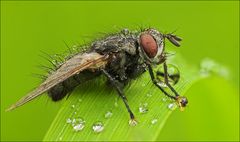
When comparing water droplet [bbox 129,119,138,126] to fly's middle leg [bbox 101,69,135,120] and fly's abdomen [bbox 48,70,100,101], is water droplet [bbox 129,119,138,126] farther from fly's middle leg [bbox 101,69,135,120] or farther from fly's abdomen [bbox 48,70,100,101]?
fly's abdomen [bbox 48,70,100,101]

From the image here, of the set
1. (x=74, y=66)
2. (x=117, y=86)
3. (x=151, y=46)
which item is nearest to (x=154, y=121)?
(x=117, y=86)

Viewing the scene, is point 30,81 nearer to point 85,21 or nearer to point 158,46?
point 85,21

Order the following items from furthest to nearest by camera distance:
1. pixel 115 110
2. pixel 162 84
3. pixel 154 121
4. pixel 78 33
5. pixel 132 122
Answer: pixel 78 33 < pixel 162 84 < pixel 115 110 < pixel 132 122 < pixel 154 121

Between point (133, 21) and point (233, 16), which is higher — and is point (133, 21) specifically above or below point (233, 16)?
Answer: above

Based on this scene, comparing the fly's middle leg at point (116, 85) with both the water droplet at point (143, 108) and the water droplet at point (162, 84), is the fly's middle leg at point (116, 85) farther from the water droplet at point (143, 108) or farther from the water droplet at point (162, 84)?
the water droplet at point (162, 84)

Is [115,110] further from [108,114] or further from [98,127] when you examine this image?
[98,127]

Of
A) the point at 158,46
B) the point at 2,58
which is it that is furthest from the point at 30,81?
the point at 158,46
